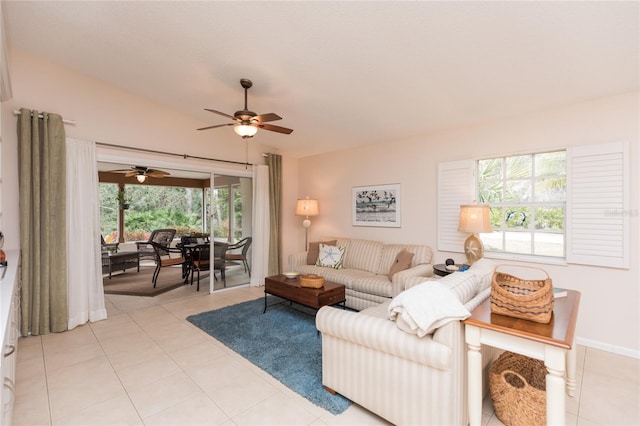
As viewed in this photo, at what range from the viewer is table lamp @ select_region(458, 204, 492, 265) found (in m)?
3.29

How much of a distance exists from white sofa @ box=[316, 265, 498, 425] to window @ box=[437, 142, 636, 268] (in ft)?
5.47

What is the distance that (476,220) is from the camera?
3.31 metres

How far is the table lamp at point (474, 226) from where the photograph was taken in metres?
3.29

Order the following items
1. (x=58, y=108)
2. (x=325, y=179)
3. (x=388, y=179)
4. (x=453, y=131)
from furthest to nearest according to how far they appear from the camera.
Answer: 1. (x=325, y=179)
2. (x=388, y=179)
3. (x=453, y=131)
4. (x=58, y=108)

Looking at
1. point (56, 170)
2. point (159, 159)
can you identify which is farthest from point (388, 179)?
point (56, 170)

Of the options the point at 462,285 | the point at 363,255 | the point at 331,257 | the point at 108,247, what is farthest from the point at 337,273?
the point at 108,247

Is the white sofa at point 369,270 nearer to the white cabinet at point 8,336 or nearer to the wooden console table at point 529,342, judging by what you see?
the wooden console table at point 529,342

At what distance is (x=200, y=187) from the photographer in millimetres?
8352

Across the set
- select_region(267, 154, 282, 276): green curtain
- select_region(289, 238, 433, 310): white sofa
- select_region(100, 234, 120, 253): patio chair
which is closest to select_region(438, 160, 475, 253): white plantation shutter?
select_region(289, 238, 433, 310): white sofa

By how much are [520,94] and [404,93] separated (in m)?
1.10

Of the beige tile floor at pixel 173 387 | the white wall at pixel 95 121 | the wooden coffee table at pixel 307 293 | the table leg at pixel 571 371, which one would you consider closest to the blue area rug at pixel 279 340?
the beige tile floor at pixel 173 387

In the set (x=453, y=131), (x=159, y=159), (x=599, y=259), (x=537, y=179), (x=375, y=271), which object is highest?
(x=453, y=131)

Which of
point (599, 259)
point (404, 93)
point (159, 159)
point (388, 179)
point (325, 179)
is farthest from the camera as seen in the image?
point (325, 179)

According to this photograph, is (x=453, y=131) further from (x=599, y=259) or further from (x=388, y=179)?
(x=599, y=259)
